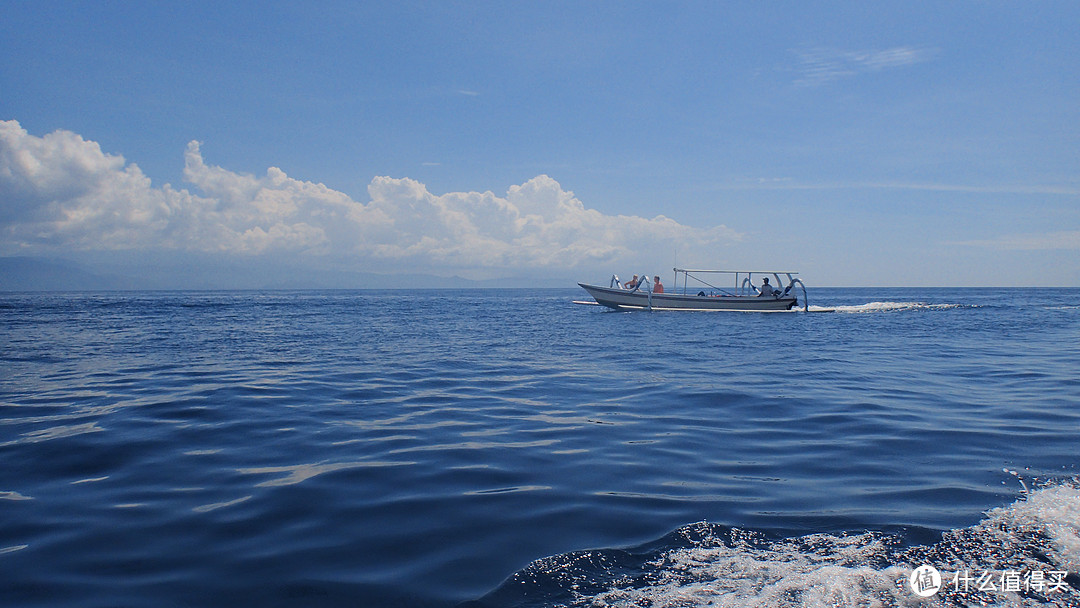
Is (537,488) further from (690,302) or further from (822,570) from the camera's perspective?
(690,302)

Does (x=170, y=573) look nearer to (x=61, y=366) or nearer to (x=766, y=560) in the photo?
(x=766, y=560)

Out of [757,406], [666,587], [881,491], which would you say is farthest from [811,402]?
[666,587]

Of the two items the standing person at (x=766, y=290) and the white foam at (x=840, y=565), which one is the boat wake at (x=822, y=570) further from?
the standing person at (x=766, y=290)

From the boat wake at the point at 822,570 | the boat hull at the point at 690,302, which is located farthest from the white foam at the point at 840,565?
the boat hull at the point at 690,302

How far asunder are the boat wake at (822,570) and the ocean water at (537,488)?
0.08 feet

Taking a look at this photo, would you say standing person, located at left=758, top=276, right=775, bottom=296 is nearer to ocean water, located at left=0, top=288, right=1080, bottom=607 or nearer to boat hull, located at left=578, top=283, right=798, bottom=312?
boat hull, located at left=578, top=283, right=798, bottom=312

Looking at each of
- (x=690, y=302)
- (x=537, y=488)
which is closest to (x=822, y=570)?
(x=537, y=488)

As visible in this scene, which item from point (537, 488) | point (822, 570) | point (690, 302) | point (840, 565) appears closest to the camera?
point (822, 570)

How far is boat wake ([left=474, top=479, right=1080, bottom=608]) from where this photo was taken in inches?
150

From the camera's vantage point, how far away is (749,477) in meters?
6.64

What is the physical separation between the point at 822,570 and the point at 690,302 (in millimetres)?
40376

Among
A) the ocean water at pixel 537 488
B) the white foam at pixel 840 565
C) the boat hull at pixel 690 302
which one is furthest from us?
the boat hull at pixel 690 302

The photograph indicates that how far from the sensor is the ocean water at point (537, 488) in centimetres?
416

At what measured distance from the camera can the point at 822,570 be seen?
415 cm
